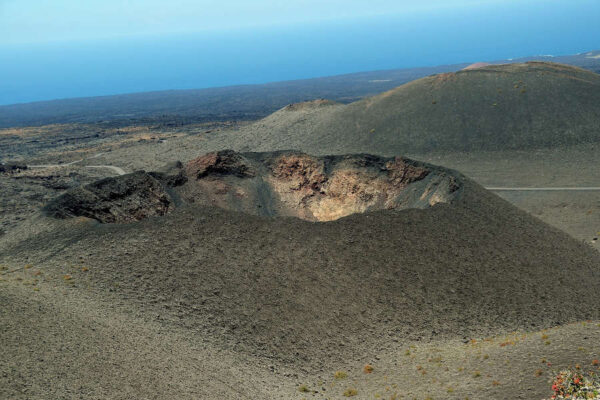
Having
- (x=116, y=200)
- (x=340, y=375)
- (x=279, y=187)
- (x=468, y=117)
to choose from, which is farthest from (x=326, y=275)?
(x=468, y=117)

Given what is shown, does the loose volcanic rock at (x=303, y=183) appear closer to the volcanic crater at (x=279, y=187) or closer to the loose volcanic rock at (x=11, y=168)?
the volcanic crater at (x=279, y=187)

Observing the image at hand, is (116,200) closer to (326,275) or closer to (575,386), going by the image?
(326,275)

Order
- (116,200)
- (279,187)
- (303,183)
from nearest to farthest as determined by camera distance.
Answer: (116,200)
(303,183)
(279,187)

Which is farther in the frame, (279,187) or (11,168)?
(11,168)

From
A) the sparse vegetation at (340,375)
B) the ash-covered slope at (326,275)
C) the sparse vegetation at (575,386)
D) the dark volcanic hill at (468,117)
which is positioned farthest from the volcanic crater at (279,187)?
the dark volcanic hill at (468,117)

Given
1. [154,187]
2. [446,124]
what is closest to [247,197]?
[154,187]

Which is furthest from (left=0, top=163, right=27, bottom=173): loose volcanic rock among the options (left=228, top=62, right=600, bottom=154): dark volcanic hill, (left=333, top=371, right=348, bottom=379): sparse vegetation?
(left=333, top=371, right=348, bottom=379): sparse vegetation

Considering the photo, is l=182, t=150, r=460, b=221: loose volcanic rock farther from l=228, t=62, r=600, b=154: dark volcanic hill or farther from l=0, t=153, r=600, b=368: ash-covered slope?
l=228, t=62, r=600, b=154: dark volcanic hill
